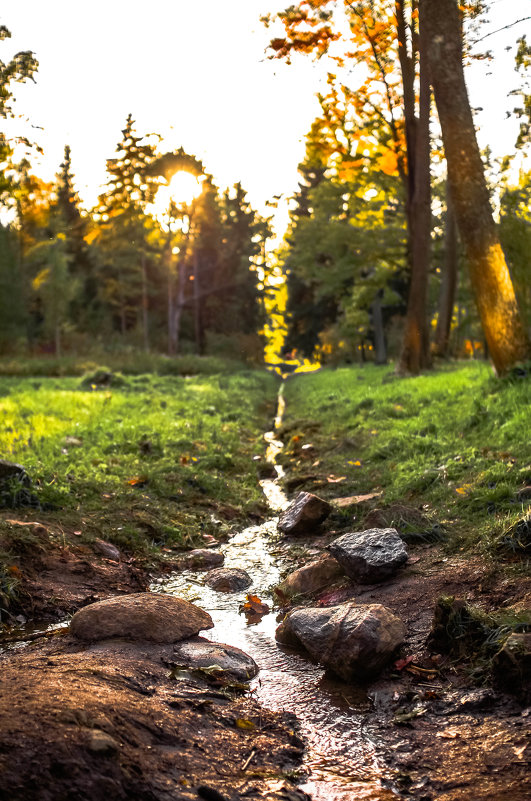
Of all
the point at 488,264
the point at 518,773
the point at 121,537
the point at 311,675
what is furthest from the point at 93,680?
the point at 488,264

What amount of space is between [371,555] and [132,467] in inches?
175

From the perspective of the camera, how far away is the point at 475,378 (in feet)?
41.7

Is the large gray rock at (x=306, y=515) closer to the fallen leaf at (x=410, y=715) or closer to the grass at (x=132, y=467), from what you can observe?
the grass at (x=132, y=467)

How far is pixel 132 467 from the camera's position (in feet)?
29.0

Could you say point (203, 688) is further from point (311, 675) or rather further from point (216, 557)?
point (216, 557)

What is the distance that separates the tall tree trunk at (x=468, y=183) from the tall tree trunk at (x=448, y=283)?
11.4 meters

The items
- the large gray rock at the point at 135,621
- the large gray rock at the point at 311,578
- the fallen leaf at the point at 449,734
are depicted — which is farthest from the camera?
the large gray rock at the point at 311,578

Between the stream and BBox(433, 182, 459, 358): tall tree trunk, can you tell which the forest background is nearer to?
BBox(433, 182, 459, 358): tall tree trunk

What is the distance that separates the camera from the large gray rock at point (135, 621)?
13.9 feet

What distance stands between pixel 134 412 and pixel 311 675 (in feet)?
33.0

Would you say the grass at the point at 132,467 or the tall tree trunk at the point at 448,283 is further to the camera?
the tall tree trunk at the point at 448,283

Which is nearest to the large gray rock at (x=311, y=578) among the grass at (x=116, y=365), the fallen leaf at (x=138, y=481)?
the fallen leaf at (x=138, y=481)

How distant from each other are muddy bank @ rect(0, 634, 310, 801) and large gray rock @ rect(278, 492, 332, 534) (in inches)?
129

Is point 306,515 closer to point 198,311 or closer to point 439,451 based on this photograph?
point 439,451
